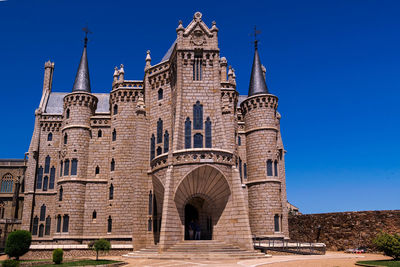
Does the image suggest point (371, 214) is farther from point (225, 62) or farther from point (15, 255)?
point (15, 255)

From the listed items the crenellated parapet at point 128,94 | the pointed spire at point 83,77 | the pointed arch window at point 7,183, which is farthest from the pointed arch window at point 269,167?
the pointed arch window at point 7,183

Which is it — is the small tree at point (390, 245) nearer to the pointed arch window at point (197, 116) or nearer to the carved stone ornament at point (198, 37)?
the pointed arch window at point (197, 116)

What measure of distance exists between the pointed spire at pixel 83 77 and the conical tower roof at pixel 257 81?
18394 millimetres

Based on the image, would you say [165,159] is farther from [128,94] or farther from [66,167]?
[66,167]

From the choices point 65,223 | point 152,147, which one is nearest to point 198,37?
point 152,147

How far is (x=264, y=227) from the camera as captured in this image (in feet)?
113

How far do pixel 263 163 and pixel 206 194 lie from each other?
33.7ft

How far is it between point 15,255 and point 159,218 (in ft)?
36.8

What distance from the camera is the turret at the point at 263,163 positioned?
34.8 metres

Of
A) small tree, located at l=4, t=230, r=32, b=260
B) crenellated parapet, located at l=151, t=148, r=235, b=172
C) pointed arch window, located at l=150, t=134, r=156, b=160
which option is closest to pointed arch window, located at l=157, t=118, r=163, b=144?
pointed arch window, located at l=150, t=134, r=156, b=160

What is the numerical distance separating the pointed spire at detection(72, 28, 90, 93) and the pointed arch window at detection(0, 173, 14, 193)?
25570 millimetres

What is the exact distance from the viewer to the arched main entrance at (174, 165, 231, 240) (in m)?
27.3

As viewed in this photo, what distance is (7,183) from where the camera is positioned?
184 ft

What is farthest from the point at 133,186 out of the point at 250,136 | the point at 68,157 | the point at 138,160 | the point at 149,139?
the point at 250,136
